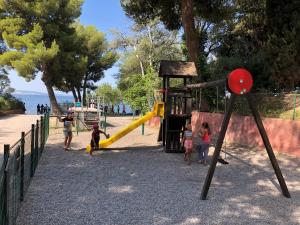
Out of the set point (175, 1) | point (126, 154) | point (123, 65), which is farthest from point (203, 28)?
point (126, 154)

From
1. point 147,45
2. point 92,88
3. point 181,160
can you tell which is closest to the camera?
point 181,160

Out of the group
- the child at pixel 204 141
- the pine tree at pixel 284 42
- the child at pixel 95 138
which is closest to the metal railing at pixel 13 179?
the child at pixel 95 138

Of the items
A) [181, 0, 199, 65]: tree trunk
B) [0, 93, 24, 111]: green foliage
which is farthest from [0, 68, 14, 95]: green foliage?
[181, 0, 199, 65]: tree trunk

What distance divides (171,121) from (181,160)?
2.27m

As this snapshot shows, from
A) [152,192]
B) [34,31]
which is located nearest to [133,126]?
[152,192]

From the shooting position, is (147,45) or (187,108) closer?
(187,108)

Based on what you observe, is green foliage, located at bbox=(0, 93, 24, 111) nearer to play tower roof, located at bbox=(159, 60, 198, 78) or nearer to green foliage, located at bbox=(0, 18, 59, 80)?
green foliage, located at bbox=(0, 18, 59, 80)

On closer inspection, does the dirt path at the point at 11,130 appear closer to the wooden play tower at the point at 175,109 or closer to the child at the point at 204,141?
the wooden play tower at the point at 175,109

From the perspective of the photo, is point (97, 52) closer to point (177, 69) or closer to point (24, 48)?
point (24, 48)

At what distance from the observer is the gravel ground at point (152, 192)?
643 cm

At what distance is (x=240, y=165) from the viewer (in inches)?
462

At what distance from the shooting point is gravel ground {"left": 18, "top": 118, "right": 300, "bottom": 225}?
253 inches

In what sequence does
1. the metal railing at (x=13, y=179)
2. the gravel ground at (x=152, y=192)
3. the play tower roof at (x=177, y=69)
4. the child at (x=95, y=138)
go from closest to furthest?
the metal railing at (x=13, y=179)
the gravel ground at (x=152, y=192)
the child at (x=95, y=138)
the play tower roof at (x=177, y=69)

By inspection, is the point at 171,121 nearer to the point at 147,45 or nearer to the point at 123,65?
the point at 147,45
